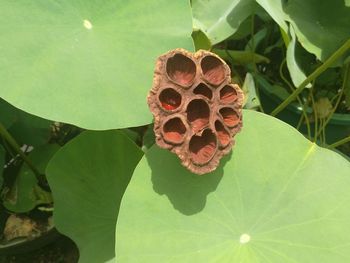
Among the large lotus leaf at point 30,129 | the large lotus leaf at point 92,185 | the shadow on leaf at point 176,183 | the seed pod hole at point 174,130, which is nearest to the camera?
the seed pod hole at point 174,130

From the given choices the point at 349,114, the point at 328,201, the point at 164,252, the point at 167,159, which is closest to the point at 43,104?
the point at 167,159

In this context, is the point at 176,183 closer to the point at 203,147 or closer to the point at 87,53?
the point at 203,147

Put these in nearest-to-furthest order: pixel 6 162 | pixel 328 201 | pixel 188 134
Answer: pixel 188 134 → pixel 328 201 → pixel 6 162

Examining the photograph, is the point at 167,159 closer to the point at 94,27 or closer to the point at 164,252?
the point at 164,252

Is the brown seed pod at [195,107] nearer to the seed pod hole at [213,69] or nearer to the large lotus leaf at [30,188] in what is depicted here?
the seed pod hole at [213,69]

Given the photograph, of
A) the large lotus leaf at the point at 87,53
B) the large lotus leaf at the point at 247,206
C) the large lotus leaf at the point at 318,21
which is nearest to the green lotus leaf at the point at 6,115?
the large lotus leaf at the point at 87,53

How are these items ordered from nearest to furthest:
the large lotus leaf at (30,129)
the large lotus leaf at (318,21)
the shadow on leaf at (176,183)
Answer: the shadow on leaf at (176,183), the large lotus leaf at (318,21), the large lotus leaf at (30,129)
